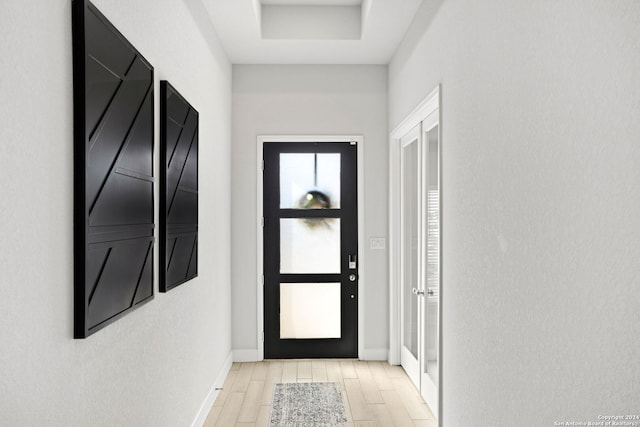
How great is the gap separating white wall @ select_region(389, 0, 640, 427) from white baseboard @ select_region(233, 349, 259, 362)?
7.66 feet

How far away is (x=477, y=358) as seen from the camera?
2.30m

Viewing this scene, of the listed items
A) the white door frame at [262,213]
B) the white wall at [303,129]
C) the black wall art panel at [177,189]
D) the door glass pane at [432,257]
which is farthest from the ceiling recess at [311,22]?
the black wall art panel at [177,189]

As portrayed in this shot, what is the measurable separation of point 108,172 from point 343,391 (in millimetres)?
2816

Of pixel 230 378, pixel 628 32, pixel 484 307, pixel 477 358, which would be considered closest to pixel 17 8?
pixel 628 32

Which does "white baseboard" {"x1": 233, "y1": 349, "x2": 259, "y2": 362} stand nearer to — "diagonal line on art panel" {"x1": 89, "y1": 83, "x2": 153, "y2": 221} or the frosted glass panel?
the frosted glass panel

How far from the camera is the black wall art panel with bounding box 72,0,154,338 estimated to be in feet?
4.77

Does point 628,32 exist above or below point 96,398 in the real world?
above

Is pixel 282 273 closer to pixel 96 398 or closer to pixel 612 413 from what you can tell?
pixel 96 398

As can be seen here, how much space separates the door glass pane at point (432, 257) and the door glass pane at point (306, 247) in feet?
4.32

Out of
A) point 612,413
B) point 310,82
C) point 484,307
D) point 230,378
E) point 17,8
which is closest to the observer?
point 17,8

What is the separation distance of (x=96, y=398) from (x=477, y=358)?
1.60 meters

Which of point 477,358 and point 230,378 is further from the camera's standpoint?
point 230,378

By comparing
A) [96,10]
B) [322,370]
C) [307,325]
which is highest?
[96,10]

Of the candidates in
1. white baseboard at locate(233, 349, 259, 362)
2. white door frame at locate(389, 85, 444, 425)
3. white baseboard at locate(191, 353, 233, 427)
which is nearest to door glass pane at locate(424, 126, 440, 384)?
white door frame at locate(389, 85, 444, 425)
